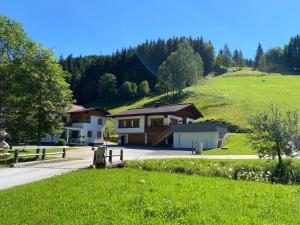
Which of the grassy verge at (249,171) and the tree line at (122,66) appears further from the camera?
the tree line at (122,66)

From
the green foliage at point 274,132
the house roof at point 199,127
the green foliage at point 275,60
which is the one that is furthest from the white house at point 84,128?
the green foliage at point 275,60

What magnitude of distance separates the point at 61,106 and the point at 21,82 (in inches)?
187

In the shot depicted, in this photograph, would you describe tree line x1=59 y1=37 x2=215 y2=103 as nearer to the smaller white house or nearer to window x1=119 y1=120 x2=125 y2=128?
window x1=119 y1=120 x2=125 y2=128

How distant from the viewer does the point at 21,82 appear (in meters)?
34.8

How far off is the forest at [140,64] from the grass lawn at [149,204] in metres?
105

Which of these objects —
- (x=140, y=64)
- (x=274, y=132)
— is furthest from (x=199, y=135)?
(x=140, y=64)

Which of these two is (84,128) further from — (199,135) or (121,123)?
(199,135)

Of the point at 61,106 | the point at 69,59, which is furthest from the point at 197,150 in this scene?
the point at 69,59

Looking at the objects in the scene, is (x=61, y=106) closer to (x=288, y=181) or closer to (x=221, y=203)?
(x=288, y=181)

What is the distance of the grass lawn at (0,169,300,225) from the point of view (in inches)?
369

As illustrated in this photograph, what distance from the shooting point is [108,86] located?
397 feet

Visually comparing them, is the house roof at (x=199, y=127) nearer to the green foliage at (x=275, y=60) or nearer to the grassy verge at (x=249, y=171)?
the grassy verge at (x=249, y=171)

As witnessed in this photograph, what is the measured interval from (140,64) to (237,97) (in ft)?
157

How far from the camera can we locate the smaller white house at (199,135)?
54438 mm
